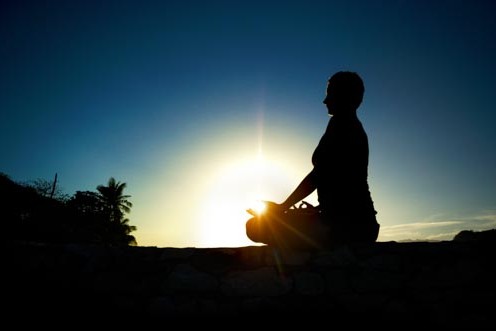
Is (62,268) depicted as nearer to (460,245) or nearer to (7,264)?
(7,264)

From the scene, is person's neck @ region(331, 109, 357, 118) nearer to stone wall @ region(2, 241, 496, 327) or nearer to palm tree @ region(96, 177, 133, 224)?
stone wall @ region(2, 241, 496, 327)

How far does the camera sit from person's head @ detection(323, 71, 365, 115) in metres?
2.90

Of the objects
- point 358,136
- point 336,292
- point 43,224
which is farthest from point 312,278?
point 43,224

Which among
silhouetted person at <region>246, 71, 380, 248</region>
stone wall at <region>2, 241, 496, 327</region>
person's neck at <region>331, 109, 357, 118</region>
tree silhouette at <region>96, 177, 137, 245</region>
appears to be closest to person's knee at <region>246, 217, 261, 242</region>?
silhouetted person at <region>246, 71, 380, 248</region>

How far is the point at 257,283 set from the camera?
2543 mm

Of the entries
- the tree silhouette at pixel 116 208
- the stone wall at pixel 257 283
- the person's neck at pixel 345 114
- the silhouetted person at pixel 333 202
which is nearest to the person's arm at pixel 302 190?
the silhouetted person at pixel 333 202

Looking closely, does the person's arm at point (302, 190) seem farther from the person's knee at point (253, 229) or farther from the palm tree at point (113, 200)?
the palm tree at point (113, 200)

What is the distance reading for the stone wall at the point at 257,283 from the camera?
230cm

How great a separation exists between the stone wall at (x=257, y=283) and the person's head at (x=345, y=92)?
4.45ft

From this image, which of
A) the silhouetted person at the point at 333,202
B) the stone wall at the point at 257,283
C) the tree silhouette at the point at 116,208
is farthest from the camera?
the tree silhouette at the point at 116,208

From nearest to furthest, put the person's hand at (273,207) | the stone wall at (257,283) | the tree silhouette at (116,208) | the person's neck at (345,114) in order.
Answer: the stone wall at (257,283) → the person's hand at (273,207) → the person's neck at (345,114) → the tree silhouette at (116,208)

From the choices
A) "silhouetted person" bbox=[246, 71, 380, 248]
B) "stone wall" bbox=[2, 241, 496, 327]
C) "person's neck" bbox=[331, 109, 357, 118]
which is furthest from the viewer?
"person's neck" bbox=[331, 109, 357, 118]

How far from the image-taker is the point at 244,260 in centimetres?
266

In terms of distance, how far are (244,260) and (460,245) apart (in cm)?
186
